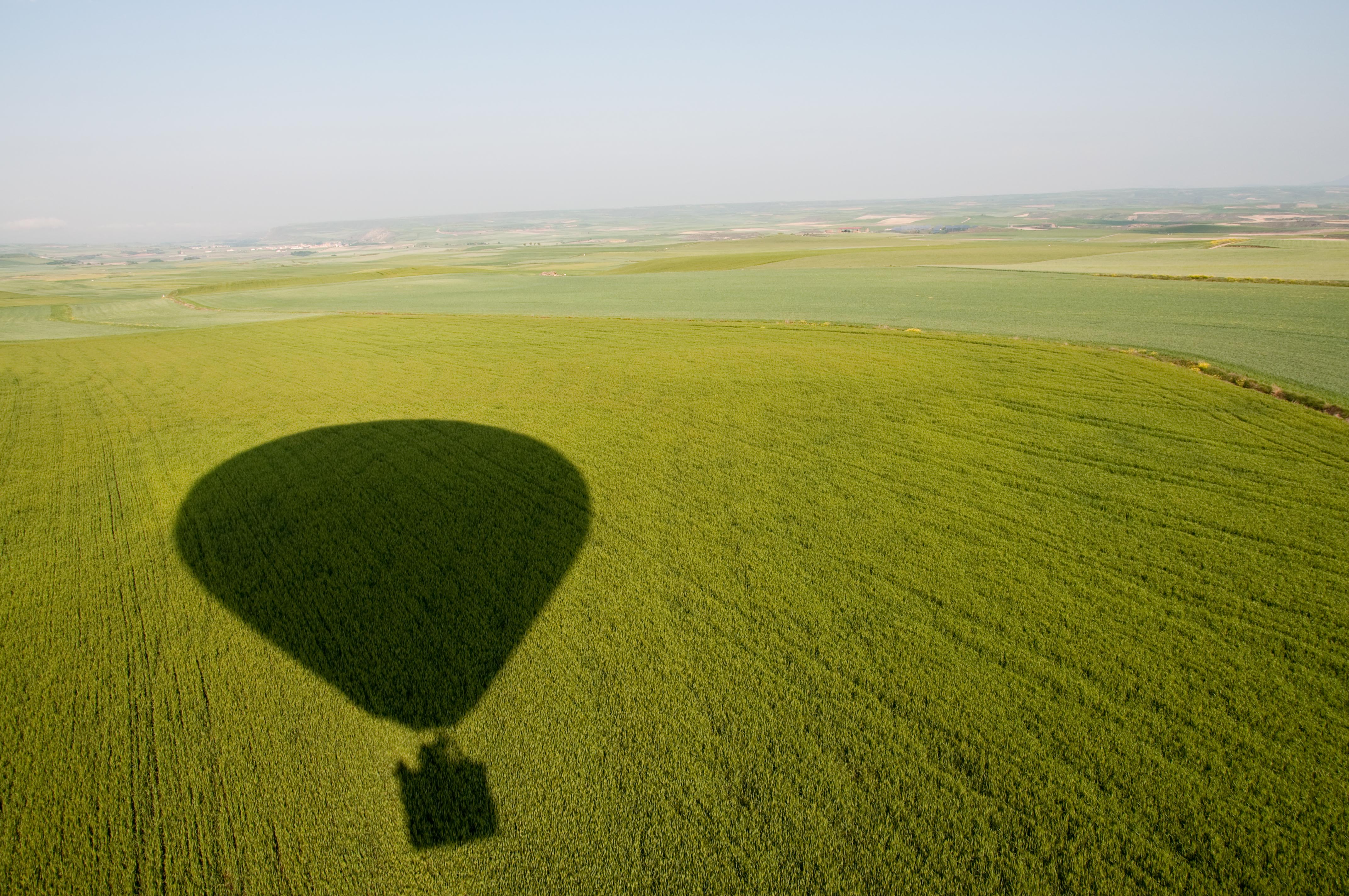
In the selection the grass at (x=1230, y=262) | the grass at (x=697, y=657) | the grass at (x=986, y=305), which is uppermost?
the grass at (x=1230, y=262)

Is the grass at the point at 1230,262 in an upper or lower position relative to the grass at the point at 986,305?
upper

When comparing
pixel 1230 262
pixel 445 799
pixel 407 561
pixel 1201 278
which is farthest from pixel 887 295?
pixel 445 799

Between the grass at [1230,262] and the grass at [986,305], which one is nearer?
the grass at [986,305]

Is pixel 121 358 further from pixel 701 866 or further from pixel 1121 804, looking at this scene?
pixel 1121 804

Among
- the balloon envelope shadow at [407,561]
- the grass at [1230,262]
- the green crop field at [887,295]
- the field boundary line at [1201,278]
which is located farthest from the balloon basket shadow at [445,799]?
the grass at [1230,262]

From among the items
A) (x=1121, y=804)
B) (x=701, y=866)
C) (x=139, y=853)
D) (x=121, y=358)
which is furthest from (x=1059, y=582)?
(x=121, y=358)

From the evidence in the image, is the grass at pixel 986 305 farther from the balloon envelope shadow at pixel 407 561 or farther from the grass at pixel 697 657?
the balloon envelope shadow at pixel 407 561
